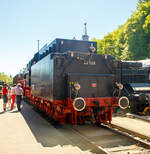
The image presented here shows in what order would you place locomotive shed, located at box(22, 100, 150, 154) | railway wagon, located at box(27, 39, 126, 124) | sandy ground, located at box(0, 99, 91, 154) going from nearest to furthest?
1. sandy ground, located at box(0, 99, 91, 154)
2. locomotive shed, located at box(22, 100, 150, 154)
3. railway wagon, located at box(27, 39, 126, 124)

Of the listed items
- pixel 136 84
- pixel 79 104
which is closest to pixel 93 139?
pixel 79 104

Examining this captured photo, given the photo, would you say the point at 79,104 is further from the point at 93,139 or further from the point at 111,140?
the point at 111,140

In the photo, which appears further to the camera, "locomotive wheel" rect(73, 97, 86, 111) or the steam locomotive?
the steam locomotive

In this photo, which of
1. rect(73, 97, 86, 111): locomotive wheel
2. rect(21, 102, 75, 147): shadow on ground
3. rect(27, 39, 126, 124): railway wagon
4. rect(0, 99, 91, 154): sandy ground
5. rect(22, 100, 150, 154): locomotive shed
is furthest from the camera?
rect(27, 39, 126, 124): railway wagon

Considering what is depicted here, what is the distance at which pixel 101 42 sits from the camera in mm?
48344

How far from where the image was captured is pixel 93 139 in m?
6.15

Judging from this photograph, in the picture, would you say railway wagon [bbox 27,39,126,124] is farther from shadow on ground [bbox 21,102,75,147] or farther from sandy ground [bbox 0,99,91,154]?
sandy ground [bbox 0,99,91,154]

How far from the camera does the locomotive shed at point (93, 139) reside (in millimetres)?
5262

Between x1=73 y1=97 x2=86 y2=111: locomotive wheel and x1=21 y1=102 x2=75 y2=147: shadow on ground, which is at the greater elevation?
x1=73 y1=97 x2=86 y2=111: locomotive wheel

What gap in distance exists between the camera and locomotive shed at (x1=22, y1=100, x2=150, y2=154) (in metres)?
5.26

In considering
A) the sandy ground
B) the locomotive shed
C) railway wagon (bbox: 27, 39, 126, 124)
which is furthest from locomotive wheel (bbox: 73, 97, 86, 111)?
the sandy ground

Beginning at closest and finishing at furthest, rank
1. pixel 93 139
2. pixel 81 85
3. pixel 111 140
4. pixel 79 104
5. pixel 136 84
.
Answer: pixel 111 140 → pixel 93 139 → pixel 79 104 → pixel 81 85 → pixel 136 84

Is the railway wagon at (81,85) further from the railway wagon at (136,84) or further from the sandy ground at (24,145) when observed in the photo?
the railway wagon at (136,84)

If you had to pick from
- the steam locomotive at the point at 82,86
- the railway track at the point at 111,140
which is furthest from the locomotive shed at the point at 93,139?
the steam locomotive at the point at 82,86
